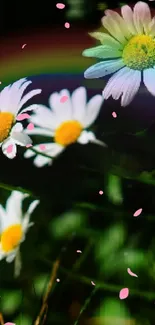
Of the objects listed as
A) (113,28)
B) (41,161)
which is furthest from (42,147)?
(113,28)

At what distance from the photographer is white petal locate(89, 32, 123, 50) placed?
1019mm

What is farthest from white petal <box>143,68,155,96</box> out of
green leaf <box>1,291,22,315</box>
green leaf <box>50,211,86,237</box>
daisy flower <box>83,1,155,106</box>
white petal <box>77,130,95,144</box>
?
green leaf <box>1,291,22,315</box>

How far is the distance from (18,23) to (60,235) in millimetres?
369

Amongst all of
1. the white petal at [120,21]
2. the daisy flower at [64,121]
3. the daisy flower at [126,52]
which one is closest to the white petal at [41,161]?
the daisy flower at [64,121]

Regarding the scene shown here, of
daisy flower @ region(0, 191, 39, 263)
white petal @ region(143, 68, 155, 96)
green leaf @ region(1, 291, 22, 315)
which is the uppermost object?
white petal @ region(143, 68, 155, 96)

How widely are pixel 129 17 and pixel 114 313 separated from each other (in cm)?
45

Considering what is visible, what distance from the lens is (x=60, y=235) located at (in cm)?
92

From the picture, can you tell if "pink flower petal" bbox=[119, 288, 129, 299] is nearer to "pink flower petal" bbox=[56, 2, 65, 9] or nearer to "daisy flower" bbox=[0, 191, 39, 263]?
"daisy flower" bbox=[0, 191, 39, 263]

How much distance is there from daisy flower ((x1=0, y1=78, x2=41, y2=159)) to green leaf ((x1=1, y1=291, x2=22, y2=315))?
0.65 ft

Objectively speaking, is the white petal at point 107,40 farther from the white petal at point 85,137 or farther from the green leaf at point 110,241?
the green leaf at point 110,241

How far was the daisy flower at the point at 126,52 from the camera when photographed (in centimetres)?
98

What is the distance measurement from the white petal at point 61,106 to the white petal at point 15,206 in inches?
4.9

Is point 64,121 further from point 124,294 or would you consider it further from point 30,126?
point 124,294

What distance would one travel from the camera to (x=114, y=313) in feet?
2.90
